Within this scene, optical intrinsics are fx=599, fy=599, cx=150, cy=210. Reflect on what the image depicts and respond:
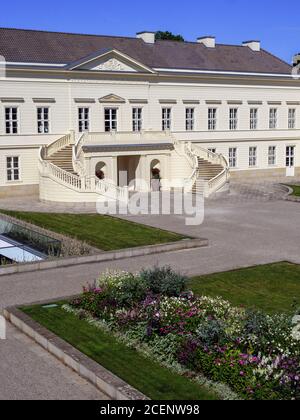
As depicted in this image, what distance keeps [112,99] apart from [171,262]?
22632mm

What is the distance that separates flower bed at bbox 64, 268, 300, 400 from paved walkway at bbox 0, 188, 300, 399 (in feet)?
6.28

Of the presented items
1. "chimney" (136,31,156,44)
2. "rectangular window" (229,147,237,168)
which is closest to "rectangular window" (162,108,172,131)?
"rectangular window" (229,147,237,168)

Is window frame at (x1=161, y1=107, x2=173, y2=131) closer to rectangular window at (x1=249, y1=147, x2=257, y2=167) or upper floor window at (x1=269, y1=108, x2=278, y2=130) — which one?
rectangular window at (x1=249, y1=147, x2=257, y2=167)

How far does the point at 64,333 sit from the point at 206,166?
29.8 m

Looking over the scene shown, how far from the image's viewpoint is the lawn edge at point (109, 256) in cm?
2003

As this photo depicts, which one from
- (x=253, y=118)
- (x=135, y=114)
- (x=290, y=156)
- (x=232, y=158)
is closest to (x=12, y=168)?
(x=135, y=114)

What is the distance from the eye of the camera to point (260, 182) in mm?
46906

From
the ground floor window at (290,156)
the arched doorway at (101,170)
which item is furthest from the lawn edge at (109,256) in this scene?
the ground floor window at (290,156)

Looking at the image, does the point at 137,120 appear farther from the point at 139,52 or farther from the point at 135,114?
the point at 139,52

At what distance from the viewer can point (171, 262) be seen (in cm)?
2139

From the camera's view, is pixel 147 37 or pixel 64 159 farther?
pixel 147 37
